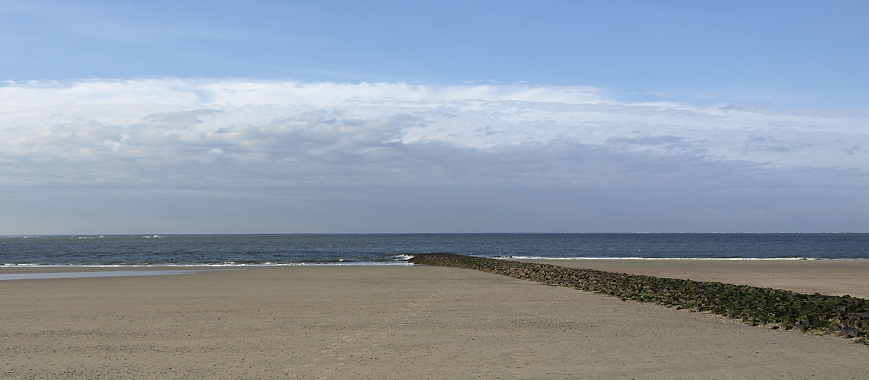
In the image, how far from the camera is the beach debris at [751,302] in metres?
11.1

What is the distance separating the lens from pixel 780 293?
1573cm

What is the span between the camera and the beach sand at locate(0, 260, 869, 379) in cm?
809

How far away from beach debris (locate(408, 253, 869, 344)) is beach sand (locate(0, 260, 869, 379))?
587 millimetres

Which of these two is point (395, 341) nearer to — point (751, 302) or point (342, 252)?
point (751, 302)

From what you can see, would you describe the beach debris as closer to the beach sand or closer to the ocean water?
the beach sand

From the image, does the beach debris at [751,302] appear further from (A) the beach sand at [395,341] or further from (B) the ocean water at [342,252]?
(B) the ocean water at [342,252]

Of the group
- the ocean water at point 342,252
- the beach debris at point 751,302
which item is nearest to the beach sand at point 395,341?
the beach debris at point 751,302

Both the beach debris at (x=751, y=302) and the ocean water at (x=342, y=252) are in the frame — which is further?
the ocean water at (x=342, y=252)

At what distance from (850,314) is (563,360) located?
22.2ft

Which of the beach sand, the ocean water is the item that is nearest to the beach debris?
the beach sand

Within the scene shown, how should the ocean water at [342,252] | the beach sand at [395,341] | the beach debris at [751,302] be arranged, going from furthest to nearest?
1. the ocean water at [342,252]
2. the beach debris at [751,302]
3. the beach sand at [395,341]

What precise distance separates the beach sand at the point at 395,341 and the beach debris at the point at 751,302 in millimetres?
587

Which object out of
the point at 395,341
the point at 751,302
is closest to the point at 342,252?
the point at 751,302

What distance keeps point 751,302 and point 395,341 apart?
914cm
